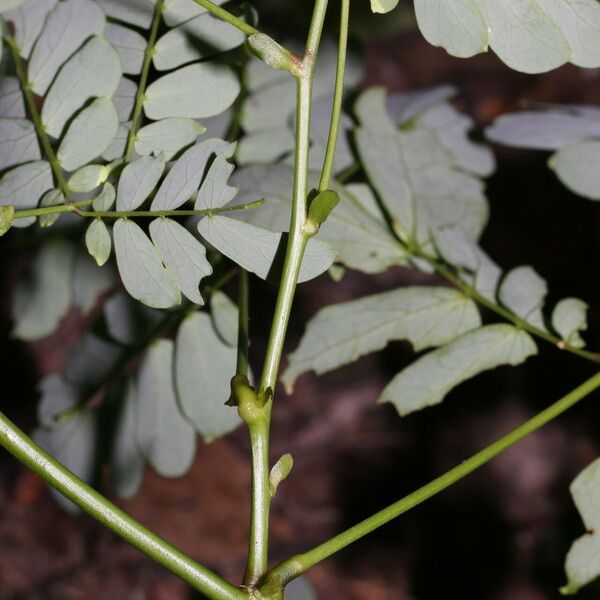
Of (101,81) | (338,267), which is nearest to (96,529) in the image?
(338,267)

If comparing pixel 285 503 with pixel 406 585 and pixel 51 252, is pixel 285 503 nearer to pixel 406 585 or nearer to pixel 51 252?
pixel 406 585

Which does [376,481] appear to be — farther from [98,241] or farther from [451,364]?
[98,241]

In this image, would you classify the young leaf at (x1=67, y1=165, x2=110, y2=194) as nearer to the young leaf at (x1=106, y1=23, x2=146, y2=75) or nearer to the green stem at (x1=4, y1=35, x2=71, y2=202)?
the green stem at (x1=4, y1=35, x2=71, y2=202)

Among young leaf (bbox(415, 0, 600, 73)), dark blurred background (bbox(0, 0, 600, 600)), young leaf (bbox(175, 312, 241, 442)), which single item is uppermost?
young leaf (bbox(415, 0, 600, 73))

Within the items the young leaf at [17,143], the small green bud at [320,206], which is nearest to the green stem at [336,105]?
the small green bud at [320,206]

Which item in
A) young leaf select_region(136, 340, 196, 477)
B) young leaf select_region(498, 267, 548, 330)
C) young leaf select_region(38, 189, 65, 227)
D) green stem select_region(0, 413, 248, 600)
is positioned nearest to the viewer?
green stem select_region(0, 413, 248, 600)

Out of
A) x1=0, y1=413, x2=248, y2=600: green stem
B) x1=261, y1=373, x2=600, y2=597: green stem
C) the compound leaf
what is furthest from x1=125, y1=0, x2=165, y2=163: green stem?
the compound leaf

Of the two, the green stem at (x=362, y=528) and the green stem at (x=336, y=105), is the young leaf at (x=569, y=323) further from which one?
the green stem at (x=336, y=105)
